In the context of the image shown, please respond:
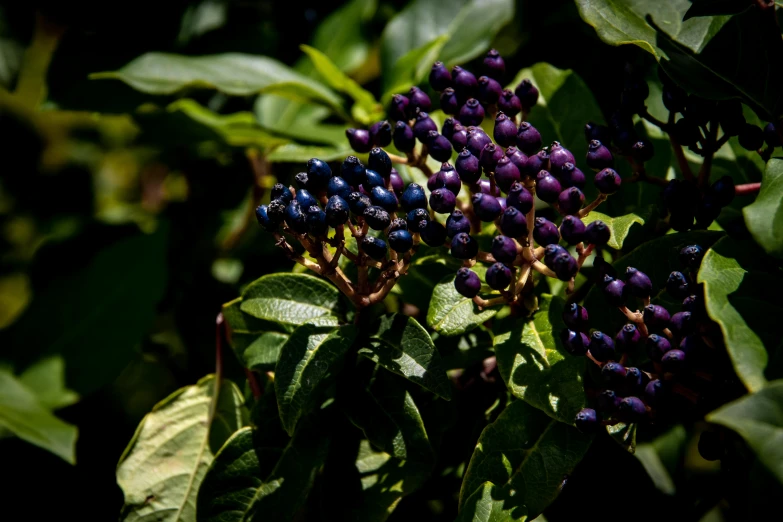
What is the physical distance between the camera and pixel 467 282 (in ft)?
4.19

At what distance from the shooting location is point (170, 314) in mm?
2885

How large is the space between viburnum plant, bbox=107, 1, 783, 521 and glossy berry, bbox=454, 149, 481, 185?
0.05 ft

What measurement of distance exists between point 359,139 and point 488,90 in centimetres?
32

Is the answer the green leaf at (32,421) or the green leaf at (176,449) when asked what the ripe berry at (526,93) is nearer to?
the green leaf at (176,449)

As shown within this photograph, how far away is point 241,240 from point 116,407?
91cm

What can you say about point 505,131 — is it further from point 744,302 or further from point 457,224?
point 744,302

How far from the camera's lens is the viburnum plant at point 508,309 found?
49.1 inches

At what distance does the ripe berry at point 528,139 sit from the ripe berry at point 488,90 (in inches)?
8.4

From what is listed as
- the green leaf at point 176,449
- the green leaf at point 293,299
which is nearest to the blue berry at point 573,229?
the green leaf at point 293,299

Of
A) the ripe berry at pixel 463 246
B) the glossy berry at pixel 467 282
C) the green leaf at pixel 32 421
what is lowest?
the green leaf at pixel 32 421

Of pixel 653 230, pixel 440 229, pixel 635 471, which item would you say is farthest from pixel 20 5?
pixel 635 471

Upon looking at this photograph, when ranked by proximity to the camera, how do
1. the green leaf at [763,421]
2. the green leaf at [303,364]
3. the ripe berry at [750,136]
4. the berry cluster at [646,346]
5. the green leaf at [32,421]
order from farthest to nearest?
the green leaf at [32,421] → the ripe berry at [750,136] → the green leaf at [303,364] → the berry cluster at [646,346] → the green leaf at [763,421]

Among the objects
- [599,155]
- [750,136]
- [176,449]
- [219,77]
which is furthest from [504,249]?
[219,77]

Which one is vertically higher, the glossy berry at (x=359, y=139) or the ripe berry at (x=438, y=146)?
the ripe berry at (x=438, y=146)
